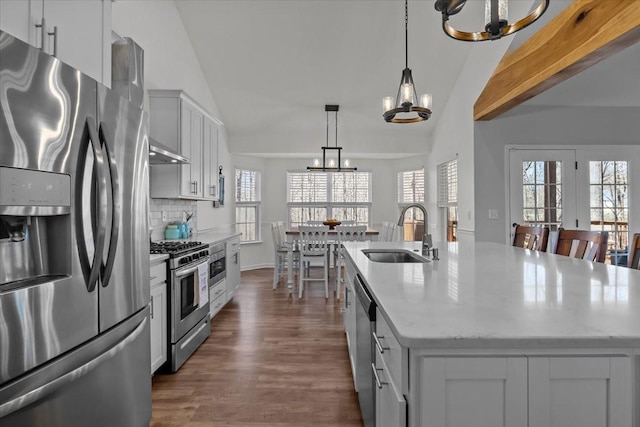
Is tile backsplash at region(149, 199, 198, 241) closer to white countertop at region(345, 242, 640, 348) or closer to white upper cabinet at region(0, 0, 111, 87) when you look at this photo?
white upper cabinet at region(0, 0, 111, 87)

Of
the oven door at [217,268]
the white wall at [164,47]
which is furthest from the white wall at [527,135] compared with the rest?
the white wall at [164,47]

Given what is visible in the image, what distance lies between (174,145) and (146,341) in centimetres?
227

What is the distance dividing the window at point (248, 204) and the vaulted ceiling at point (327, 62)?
691mm

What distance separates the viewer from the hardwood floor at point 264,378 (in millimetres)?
2107

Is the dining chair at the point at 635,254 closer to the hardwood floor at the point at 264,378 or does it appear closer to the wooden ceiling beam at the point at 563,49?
the wooden ceiling beam at the point at 563,49

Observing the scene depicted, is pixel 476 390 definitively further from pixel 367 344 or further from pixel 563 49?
pixel 563 49

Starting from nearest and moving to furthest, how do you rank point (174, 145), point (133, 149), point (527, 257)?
point (133, 149) < point (527, 257) < point (174, 145)

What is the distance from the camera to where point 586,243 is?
8.41 ft

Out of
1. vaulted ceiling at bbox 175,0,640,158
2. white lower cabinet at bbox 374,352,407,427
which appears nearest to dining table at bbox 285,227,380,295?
vaulted ceiling at bbox 175,0,640,158

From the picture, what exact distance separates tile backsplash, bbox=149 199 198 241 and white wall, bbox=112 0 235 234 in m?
0.29

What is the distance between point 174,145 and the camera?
3.62 m

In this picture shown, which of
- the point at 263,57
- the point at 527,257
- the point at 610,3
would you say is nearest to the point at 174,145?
the point at 263,57

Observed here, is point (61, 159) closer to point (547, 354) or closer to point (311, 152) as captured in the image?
point (547, 354)

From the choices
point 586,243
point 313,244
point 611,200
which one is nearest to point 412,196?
point 313,244
